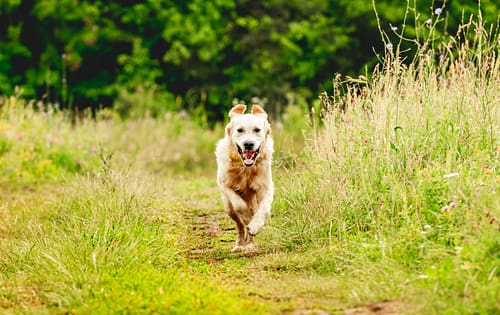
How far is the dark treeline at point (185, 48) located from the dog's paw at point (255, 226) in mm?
14303

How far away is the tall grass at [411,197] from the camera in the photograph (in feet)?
16.0

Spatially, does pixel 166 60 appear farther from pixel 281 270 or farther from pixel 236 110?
pixel 281 270

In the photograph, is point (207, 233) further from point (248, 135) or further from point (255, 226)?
point (248, 135)

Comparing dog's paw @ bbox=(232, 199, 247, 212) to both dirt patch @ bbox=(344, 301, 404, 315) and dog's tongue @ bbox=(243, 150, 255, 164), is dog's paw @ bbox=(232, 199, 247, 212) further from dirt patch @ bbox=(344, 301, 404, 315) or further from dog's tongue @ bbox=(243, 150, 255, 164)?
dirt patch @ bbox=(344, 301, 404, 315)

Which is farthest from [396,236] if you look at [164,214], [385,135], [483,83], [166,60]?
[166,60]

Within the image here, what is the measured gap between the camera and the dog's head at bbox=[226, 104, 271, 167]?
7.16m

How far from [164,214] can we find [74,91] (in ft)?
48.4

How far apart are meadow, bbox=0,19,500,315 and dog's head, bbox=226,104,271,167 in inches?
26.1

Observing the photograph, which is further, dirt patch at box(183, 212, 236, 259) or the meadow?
dirt patch at box(183, 212, 236, 259)

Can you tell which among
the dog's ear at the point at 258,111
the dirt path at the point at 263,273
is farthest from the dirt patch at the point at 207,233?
the dog's ear at the point at 258,111

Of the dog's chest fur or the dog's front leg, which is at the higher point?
the dog's chest fur

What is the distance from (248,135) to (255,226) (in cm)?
90

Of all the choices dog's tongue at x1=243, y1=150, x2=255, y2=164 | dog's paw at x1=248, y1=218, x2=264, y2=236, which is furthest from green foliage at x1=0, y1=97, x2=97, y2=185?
dog's paw at x1=248, y1=218, x2=264, y2=236

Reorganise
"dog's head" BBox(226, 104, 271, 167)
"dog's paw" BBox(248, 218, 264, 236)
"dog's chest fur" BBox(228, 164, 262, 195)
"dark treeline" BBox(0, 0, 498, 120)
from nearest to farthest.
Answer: "dog's paw" BBox(248, 218, 264, 236), "dog's head" BBox(226, 104, 271, 167), "dog's chest fur" BBox(228, 164, 262, 195), "dark treeline" BBox(0, 0, 498, 120)
